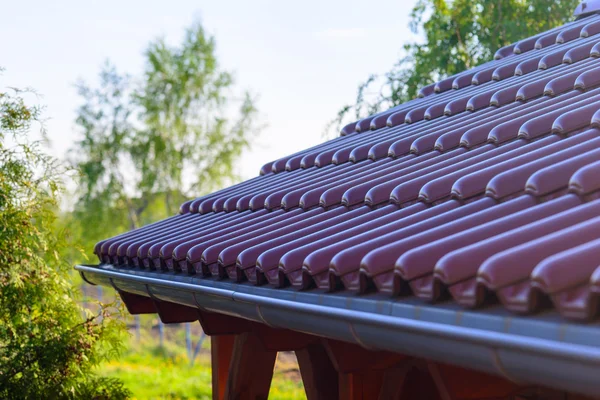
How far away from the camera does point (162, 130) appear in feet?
88.9

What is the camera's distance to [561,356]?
1.42 meters

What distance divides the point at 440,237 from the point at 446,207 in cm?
49

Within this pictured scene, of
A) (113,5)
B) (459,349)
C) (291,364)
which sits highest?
(113,5)

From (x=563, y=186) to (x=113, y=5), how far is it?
32.0 meters

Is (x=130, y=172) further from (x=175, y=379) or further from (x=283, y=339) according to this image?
(x=283, y=339)

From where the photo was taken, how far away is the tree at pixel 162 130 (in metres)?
26.9

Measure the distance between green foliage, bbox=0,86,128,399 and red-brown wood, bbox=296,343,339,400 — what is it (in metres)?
3.21

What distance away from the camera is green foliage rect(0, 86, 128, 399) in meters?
6.57

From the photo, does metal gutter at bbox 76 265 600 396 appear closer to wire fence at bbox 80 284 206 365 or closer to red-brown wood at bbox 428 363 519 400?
red-brown wood at bbox 428 363 519 400

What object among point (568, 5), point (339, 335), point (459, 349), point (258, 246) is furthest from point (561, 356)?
point (568, 5)

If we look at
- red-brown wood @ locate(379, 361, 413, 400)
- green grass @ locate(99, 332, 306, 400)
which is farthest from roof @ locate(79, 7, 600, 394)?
green grass @ locate(99, 332, 306, 400)

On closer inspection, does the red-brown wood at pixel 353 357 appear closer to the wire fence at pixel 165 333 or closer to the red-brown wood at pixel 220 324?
the red-brown wood at pixel 220 324

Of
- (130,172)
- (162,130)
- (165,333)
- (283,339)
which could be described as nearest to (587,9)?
(283,339)

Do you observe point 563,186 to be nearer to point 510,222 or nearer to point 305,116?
point 510,222
